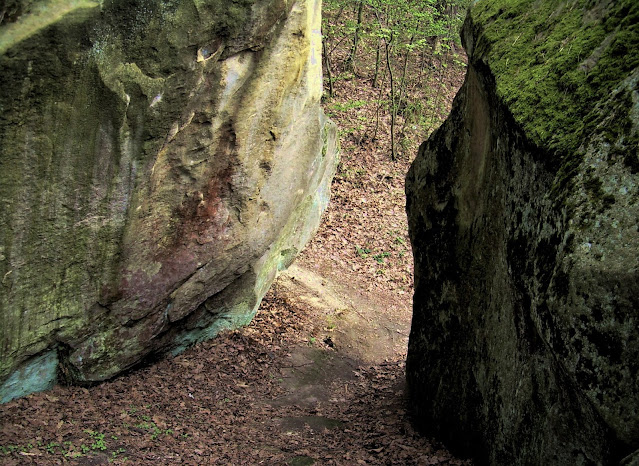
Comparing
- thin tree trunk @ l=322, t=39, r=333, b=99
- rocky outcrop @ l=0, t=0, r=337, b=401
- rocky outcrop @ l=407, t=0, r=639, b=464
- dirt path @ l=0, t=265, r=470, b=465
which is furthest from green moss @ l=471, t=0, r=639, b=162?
thin tree trunk @ l=322, t=39, r=333, b=99

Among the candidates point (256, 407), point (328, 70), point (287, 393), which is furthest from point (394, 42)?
point (256, 407)

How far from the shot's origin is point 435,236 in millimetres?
6719

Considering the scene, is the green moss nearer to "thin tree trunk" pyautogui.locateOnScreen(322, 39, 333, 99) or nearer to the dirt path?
the dirt path

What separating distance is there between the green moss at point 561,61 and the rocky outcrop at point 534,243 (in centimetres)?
1

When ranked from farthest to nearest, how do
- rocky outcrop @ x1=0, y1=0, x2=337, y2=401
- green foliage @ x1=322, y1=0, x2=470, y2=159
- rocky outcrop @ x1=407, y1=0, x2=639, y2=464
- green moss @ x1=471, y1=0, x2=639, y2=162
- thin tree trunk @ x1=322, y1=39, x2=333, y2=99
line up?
1. thin tree trunk @ x1=322, y1=39, x2=333, y2=99
2. green foliage @ x1=322, y1=0, x2=470, y2=159
3. rocky outcrop @ x1=0, y1=0, x2=337, y2=401
4. green moss @ x1=471, y1=0, x2=639, y2=162
5. rocky outcrop @ x1=407, y1=0, x2=639, y2=464

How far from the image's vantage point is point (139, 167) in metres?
7.05

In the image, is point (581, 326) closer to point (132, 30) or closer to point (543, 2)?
point (543, 2)

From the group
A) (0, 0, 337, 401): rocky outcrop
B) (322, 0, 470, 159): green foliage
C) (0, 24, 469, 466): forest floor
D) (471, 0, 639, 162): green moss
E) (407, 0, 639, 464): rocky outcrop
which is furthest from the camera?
(322, 0, 470, 159): green foliage

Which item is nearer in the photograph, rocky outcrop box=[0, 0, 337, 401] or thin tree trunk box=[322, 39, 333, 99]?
rocky outcrop box=[0, 0, 337, 401]

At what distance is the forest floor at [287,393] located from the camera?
6.20 meters

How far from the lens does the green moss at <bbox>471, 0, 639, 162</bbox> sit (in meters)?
3.69

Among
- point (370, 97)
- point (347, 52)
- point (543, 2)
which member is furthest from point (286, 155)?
point (347, 52)

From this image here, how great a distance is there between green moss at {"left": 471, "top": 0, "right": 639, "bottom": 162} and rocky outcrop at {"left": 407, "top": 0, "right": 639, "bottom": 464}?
1 centimetres

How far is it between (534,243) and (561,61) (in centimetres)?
152
